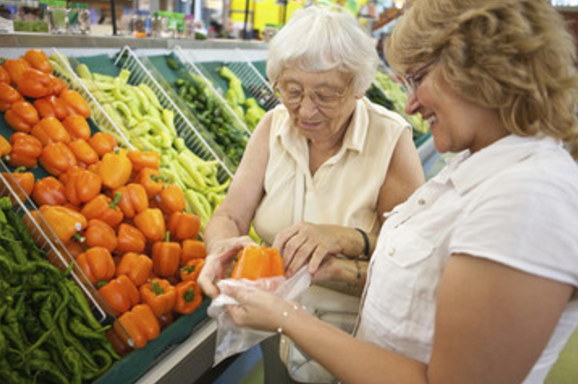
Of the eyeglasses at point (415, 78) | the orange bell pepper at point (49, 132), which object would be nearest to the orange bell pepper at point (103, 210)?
the orange bell pepper at point (49, 132)

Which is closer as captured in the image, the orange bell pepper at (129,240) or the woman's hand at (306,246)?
the woman's hand at (306,246)

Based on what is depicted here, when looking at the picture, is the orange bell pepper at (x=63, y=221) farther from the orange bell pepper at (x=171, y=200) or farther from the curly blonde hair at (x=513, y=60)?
the curly blonde hair at (x=513, y=60)

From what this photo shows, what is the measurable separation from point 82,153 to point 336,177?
4.42ft

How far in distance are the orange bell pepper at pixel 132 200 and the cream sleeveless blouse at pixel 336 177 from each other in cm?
75

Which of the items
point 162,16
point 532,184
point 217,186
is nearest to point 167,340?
point 217,186

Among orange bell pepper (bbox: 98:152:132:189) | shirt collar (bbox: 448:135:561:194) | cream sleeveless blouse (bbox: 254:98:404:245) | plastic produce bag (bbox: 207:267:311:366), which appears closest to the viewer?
shirt collar (bbox: 448:135:561:194)

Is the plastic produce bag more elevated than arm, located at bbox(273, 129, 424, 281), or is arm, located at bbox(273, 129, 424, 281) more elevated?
arm, located at bbox(273, 129, 424, 281)

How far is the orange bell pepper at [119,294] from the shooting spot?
1908mm

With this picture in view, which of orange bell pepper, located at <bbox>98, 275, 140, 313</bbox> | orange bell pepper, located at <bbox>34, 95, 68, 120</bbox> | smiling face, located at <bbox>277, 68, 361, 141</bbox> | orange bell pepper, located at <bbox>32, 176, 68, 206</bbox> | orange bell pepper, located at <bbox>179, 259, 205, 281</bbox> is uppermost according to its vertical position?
smiling face, located at <bbox>277, 68, 361, 141</bbox>

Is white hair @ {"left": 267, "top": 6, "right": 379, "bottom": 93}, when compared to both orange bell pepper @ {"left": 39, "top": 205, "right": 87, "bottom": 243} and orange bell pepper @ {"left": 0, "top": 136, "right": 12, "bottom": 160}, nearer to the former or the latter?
orange bell pepper @ {"left": 39, "top": 205, "right": 87, "bottom": 243}

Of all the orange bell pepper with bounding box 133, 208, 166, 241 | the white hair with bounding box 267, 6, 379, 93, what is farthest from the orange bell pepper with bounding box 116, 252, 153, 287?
→ the white hair with bounding box 267, 6, 379, 93

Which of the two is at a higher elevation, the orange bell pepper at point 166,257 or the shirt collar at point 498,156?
the shirt collar at point 498,156

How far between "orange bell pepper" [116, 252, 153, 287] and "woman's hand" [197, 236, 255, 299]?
1.99 feet

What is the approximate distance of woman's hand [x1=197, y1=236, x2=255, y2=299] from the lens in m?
1.40
